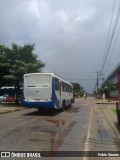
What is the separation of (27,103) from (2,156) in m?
17.5

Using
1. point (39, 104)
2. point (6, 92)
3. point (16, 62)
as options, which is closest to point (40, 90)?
point (39, 104)

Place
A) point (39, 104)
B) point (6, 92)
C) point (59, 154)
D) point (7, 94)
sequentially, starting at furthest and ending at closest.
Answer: point (6, 92) → point (7, 94) → point (39, 104) → point (59, 154)

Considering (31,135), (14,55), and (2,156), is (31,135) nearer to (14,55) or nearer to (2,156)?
(2,156)

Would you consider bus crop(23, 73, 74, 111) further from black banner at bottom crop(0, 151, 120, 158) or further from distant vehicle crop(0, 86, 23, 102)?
distant vehicle crop(0, 86, 23, 102)

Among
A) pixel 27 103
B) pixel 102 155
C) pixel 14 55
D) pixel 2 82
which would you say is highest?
pixel 14 55

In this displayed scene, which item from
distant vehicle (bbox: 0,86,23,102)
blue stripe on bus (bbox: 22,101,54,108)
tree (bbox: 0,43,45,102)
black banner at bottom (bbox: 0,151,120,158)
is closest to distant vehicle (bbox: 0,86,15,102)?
distant vehicle (bbox: 0,86,23,102)

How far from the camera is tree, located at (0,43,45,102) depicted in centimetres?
4272

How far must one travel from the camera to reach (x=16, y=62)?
1678 inches

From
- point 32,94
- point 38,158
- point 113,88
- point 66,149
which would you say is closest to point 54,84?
point 32,94

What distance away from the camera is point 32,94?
89.3ft

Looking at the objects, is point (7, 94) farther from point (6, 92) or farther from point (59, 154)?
point (59, 154)

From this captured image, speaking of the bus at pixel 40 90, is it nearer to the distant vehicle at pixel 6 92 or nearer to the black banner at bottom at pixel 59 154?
the black banner at bottom at pixel 59 154

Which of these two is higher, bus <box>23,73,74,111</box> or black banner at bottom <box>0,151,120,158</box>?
bus <box>23,73,74,111</box>

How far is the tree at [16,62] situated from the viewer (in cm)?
4272
